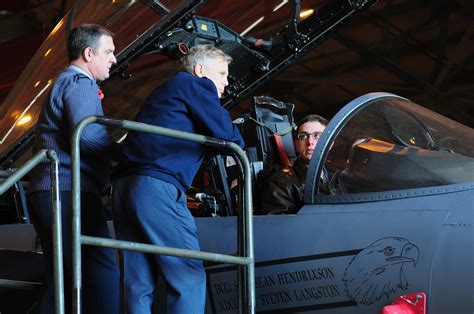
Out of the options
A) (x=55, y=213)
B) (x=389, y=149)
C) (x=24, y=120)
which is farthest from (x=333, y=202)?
(x=24, y=120)

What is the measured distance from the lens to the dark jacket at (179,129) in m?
4.45

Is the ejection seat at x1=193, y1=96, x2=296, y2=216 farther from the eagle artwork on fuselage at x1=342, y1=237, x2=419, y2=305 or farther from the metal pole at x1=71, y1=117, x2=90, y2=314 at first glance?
the metal pole at x1=71, y1=117, x2=90, y2=314

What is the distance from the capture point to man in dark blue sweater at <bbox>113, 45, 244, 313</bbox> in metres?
4.37

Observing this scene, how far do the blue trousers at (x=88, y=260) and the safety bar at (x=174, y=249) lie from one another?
60 centimetres

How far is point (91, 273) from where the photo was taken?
4629 mm

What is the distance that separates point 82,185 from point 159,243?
1.93 feet

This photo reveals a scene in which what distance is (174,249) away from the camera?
4086 millimetres

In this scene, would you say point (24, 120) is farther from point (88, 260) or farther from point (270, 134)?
point (88, 260)

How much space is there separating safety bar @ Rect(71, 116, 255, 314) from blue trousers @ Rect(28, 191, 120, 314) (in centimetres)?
60

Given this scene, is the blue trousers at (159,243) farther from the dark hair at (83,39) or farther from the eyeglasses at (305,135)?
the eyeglasses at (305,135)

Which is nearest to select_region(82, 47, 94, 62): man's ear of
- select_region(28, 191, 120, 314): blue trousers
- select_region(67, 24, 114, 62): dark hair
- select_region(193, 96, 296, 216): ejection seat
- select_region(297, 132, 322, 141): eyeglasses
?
select_region(67, 24, 114, 62): dark hair

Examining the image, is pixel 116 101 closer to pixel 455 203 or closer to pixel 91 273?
pixel 91 273

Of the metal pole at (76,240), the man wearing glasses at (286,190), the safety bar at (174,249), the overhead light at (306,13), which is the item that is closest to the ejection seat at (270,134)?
the man wearing glasses at (286,190)

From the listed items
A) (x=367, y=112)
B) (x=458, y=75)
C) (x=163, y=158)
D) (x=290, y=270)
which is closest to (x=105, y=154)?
(x=163, y=158)
